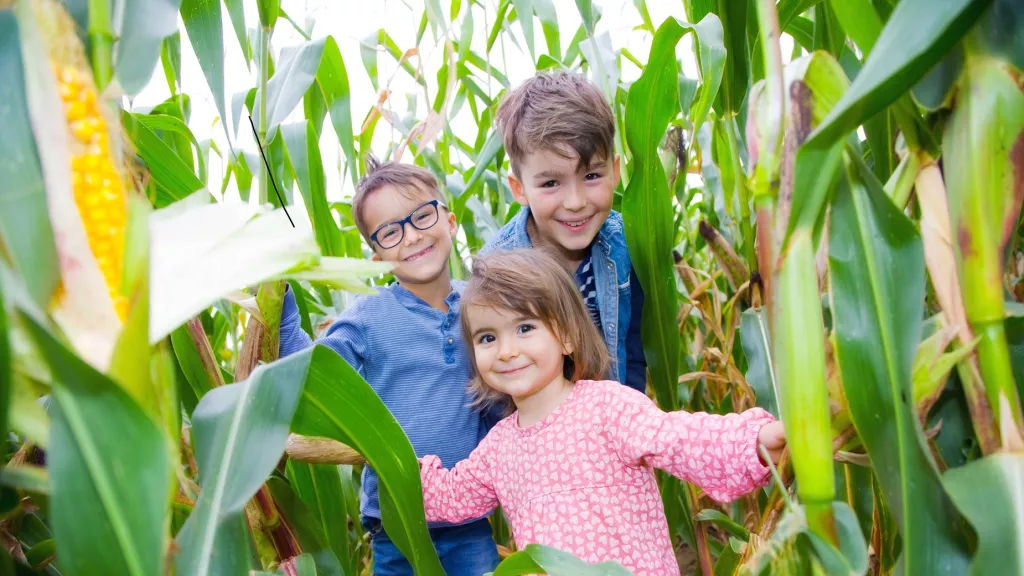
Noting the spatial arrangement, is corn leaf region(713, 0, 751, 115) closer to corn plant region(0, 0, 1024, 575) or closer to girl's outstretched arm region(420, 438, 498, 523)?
corn plant region(0, 0, 1024, 575)

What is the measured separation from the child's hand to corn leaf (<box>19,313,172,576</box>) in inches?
23.4

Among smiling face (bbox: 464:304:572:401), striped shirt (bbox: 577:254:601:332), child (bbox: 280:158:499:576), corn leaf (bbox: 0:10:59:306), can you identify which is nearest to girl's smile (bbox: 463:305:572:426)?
smiling face (bbox: 464:304:572:401)

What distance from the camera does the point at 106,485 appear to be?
0.43 meters

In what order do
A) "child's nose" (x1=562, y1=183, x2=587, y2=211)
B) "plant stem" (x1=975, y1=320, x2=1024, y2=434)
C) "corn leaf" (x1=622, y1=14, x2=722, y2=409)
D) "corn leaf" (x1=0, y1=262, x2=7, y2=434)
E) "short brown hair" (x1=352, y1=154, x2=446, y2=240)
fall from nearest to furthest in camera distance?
"corn leaf" (x1=0, y1=262, x2=7, y2=434), "plant stem" (x1=975, y1=320, x2=1024, y2=434), "corn leaf" (x1=622, y1=14, x2=722, y2=409), "child's nose" (x1=562, y1=183, x2=587, y2=211), "short brown hair" (x1=352, y1=154, x2=446, y2=240)

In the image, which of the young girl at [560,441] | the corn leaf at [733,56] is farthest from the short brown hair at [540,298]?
the corn leaf at [733,56]

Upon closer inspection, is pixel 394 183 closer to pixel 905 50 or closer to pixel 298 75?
pixel 298 75

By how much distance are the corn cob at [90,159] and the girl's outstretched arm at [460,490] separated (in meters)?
0.83

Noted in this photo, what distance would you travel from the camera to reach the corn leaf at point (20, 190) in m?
0.40

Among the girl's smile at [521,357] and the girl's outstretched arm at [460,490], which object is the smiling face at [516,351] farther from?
the girl's outstretched arm at [460,490]

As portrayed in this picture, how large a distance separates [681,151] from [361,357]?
769mm

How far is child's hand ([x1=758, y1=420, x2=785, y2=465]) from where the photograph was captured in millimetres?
770

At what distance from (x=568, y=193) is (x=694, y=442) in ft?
2.13

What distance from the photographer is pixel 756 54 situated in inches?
42.8

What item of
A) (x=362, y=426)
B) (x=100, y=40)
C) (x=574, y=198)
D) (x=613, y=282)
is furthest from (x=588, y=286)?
(x=100, y=40)
